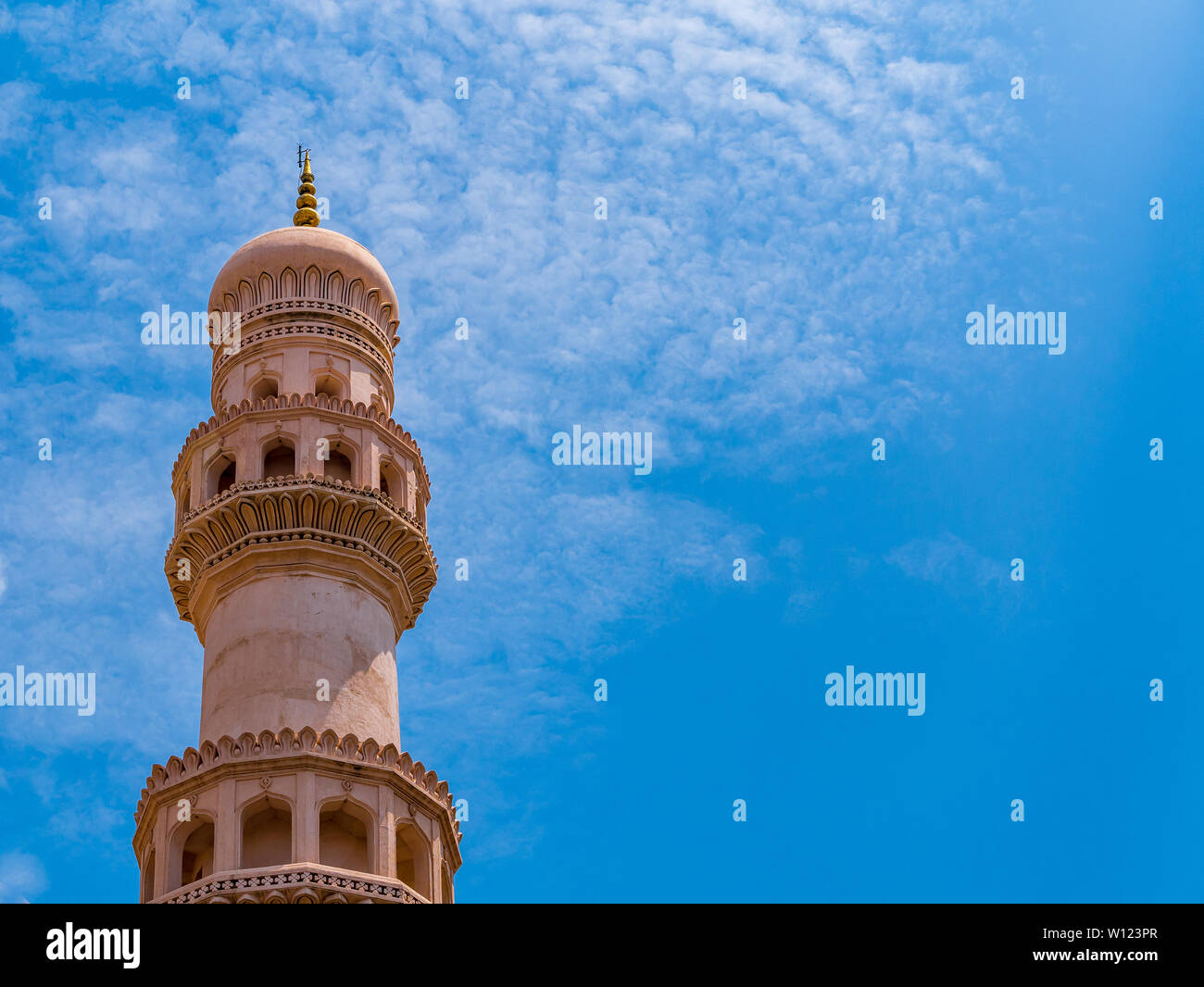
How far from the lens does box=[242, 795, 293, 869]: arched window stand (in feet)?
82.4

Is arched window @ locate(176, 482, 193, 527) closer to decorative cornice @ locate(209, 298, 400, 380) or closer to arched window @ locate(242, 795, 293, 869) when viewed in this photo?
decorative cornice @ locate(209, 298, 400, 380)

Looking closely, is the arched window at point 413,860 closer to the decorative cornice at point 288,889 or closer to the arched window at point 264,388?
the decorative cornice at point 288,889

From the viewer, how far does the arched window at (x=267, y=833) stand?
82.4 ft

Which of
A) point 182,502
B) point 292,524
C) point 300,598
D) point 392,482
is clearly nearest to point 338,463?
point 392,482

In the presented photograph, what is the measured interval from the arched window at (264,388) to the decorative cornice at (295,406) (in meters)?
0.48

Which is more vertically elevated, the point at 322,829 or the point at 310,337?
the point at 310,337

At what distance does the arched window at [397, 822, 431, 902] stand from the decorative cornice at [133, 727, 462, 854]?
527mm

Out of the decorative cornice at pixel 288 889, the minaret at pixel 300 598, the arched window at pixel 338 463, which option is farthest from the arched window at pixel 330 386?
the decorative cornice at pixel 288 889

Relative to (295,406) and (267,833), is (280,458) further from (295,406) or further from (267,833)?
(267,833)

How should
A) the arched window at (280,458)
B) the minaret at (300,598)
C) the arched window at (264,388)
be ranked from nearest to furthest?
the minaret at (300,598)
the arched window at (280,458)
the arched window at (264,388)
